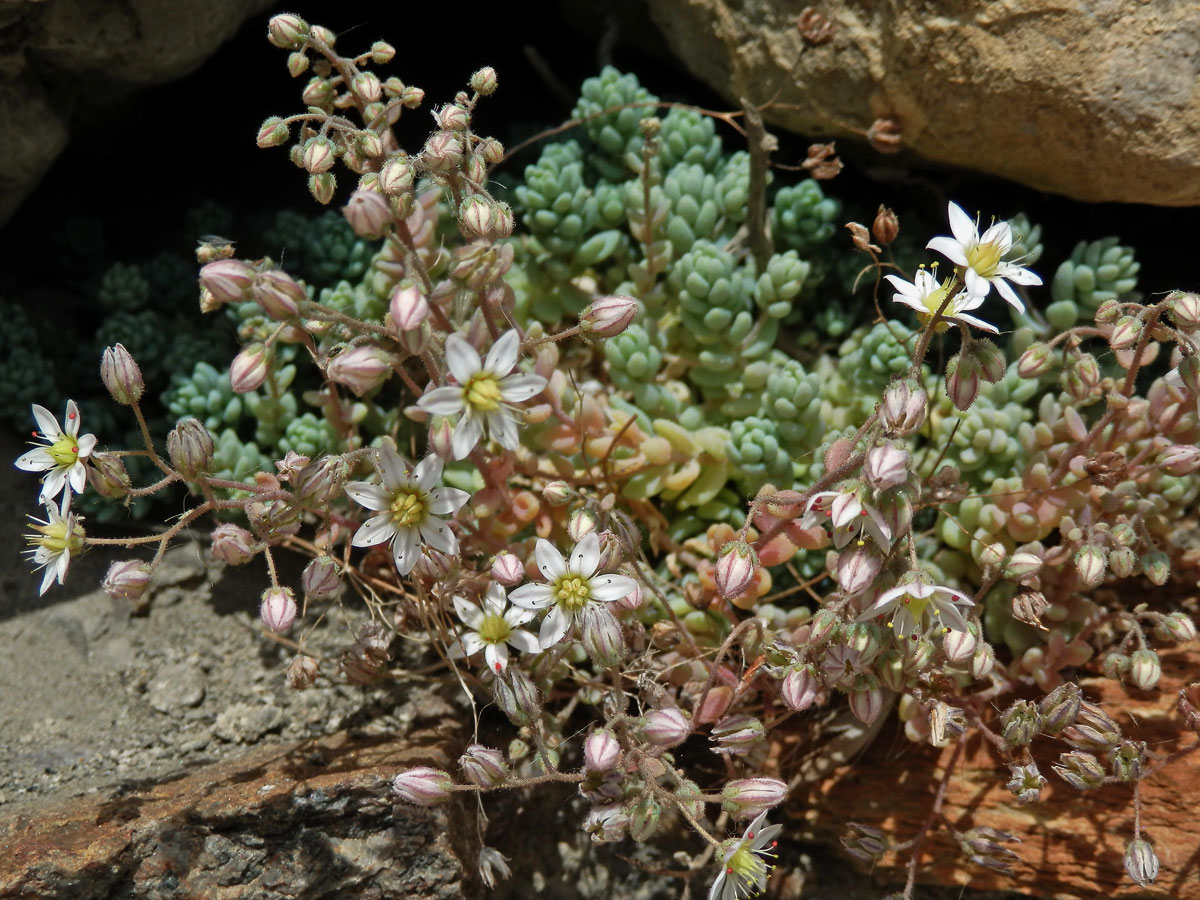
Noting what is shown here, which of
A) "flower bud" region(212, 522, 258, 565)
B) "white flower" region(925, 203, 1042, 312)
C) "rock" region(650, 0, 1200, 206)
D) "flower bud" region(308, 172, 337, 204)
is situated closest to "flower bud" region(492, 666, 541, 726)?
"flower bud" region(212, 522, 258, 565)

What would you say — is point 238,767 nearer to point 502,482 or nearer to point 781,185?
point 502,482

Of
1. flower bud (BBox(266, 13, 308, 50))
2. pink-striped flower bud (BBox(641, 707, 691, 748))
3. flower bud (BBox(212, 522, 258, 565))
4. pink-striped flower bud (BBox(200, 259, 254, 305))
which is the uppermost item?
flower bud (BBox(266, 13, 308, 50))

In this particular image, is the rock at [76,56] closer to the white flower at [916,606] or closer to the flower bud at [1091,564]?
the white flower at [916,606]

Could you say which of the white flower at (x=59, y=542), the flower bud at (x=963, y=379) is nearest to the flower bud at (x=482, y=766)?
the white flower at (x=59, y=542)

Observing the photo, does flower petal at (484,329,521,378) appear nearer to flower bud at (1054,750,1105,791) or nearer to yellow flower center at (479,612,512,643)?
yellow flower center at (479,612,512,643)

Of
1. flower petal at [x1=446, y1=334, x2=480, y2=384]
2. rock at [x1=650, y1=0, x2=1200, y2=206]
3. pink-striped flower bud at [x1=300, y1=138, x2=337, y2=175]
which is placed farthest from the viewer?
rock at [x1=650, y1=0, x2=1200, y2=206]

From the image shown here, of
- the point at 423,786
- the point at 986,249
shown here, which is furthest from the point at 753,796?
the point at 986,249

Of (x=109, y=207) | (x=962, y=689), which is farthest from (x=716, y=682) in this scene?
(x=109, y=207)

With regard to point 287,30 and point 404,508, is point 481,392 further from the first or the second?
point 287,30
